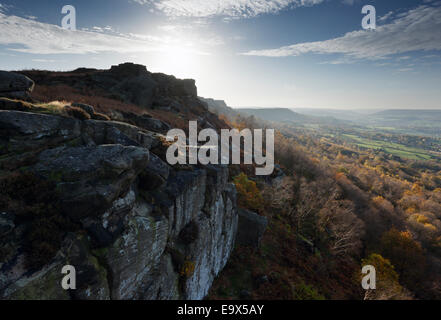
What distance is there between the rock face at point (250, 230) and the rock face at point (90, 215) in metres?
11.7

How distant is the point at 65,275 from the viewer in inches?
248

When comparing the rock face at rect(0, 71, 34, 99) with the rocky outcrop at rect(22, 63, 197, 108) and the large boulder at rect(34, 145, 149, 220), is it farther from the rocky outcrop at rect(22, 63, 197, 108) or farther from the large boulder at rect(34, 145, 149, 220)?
the rocky outcrop at rect(22, 63, 197, 108)

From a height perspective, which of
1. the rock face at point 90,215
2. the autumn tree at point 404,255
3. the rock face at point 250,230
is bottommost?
the autumn tree at point 404,255

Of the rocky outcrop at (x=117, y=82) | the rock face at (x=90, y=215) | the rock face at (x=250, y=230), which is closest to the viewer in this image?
the rock face at (x=90, y=215)

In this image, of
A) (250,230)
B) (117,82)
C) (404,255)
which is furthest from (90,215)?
(404,255)

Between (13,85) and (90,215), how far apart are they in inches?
433

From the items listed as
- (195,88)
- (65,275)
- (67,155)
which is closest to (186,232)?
(65,275)

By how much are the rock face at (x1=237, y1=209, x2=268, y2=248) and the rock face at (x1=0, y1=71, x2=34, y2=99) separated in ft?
72.3

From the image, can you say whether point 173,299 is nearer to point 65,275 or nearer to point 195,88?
point 65,275

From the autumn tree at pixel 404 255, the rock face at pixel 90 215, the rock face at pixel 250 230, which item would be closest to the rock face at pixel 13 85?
the rock face at pixel 90 215

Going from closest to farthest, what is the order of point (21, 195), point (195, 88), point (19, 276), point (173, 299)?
point (19, 276) → point (21, 195) → point (173, 299) → point (195, 88)

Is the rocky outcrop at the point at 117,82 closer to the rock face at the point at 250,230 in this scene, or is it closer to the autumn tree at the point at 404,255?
the rock face at the point at 250,230

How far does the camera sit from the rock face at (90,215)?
239 inches
